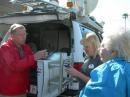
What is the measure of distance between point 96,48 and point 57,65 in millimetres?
668

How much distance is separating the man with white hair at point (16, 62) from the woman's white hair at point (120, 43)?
5.71 ft

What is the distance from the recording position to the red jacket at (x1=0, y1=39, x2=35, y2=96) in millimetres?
4605

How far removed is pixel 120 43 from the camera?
10.1ft

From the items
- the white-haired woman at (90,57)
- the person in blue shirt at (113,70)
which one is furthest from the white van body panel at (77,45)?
the person in blue shirt at (113,70)

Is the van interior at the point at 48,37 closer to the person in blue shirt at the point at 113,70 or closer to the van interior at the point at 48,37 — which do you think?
the van interior at the point at 48,37

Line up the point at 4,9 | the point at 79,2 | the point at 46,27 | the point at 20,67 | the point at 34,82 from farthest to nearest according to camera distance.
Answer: the point at 4,9 → the point at 79,2 → the point at 46,27 → the point at 34,82 → the point at 20,67

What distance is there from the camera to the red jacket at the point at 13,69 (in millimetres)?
4605

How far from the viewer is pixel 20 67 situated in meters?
4.60

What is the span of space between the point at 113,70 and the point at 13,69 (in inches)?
76.9

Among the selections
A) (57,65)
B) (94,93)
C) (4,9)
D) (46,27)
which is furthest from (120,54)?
(4,9)

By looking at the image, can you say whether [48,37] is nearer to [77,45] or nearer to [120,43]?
[77,45]

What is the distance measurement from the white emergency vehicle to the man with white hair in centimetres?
17

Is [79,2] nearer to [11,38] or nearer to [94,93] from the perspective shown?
[11,38]

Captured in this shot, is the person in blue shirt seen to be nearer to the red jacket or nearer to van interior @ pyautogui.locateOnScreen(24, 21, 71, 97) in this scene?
the red jacket
